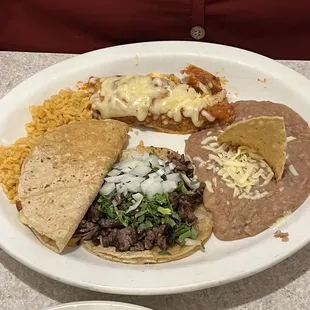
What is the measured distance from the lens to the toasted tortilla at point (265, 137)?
1771 mm

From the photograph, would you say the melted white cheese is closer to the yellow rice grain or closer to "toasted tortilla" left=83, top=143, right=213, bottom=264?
the yellow rice grain

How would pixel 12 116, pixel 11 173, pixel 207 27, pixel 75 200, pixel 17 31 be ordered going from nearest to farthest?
pixel 75 200
pixel 11 173
pixel 12 116
pixel 207 27
pixel 17 31

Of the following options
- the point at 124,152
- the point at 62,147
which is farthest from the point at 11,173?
the point at 124,152

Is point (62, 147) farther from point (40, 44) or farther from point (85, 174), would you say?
point (40, 44)

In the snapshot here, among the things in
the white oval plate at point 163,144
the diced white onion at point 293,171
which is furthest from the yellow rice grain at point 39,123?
the diced white onion at point 293,171

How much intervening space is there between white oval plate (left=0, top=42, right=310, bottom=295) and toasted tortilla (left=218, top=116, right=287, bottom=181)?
0.14 meters

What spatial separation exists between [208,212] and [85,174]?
1.13 feet

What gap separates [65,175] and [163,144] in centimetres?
39

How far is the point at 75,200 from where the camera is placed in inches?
69.0

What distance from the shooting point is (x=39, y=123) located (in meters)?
2.04

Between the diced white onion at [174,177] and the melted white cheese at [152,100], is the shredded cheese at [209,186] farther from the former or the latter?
the melted white cheese at [152,100]

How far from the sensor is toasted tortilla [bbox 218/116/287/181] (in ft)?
5.81

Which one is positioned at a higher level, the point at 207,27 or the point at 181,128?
the point at 207,27

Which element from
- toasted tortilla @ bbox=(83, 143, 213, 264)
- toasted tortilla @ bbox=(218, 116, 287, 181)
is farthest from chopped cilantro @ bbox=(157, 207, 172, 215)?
toasted tortilla @ bbox=(218, 116, 287, 181)
